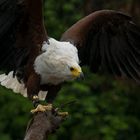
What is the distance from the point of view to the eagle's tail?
27.3 feet

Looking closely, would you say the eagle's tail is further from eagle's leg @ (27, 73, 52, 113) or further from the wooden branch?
the wooden branch

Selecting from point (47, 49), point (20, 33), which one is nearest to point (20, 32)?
point (20, 33)

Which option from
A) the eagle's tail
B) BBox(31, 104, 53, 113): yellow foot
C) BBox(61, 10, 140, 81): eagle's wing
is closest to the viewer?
BBox(31, 104, 53, 113): yellow foot

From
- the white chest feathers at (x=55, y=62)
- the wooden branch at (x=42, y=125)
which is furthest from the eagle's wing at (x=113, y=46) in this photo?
the wooden branch at (x=42, y=125)

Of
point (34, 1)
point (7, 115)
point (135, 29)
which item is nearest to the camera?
point (34, 1)

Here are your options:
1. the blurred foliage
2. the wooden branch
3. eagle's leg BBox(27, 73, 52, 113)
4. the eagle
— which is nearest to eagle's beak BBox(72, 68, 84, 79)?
the eagle

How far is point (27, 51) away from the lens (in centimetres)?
819

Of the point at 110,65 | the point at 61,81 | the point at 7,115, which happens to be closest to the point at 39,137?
the point at 61,81

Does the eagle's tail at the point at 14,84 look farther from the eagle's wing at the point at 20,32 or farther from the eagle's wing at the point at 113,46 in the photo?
the eagle's wing at the point at 113,46

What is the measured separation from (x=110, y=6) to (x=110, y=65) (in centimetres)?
371

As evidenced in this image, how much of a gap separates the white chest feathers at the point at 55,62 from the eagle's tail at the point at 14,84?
27 cm

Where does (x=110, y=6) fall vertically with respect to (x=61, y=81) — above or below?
below

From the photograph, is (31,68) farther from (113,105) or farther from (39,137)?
(113,105)

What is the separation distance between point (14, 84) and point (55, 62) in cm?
69
